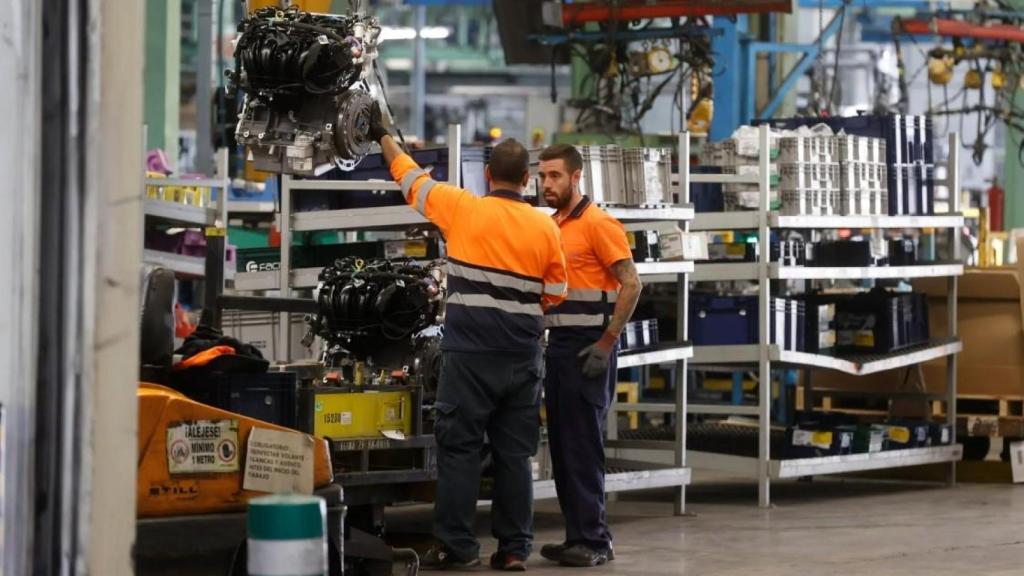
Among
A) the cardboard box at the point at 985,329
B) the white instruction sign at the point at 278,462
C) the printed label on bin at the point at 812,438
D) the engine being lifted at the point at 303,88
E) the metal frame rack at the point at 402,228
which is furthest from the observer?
the cardboard box at the point at 985,329

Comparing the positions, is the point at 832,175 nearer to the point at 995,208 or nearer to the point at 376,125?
the point at 376,125

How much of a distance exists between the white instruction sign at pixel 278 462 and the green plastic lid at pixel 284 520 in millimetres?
1723

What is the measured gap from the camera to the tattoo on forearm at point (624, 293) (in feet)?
27.5

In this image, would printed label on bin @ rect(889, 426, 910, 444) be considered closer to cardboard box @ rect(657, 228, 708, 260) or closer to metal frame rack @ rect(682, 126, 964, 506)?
metal frame rack @ rect(682, 126, 964, 506)

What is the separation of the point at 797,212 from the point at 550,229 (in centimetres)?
354

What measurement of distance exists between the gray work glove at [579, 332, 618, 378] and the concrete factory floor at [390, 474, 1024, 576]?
92 cm

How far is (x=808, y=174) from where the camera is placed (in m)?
11.2

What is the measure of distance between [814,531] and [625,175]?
2220 millimetres

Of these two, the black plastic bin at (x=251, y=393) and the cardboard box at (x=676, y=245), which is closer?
the black plastic bin at (x=251, y=393)

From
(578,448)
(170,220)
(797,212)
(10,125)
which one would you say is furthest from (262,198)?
(10,125)

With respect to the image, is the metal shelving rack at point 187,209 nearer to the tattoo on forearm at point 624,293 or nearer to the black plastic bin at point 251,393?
the tattoo on forearm at point 624,293

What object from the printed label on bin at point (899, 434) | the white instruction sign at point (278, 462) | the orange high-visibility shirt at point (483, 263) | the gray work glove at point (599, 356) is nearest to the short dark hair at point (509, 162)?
the orange high-visibility shirt at point (483, 263)

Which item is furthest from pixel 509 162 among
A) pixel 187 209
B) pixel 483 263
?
pixel 187 209

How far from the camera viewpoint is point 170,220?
38.8 feet
